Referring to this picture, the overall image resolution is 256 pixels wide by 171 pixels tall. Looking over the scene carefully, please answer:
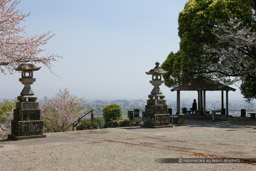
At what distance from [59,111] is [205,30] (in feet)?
45.0

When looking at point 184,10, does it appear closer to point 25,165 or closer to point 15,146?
point 15,146

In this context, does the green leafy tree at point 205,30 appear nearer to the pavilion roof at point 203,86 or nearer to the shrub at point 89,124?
the pavilion roof at point 203,86

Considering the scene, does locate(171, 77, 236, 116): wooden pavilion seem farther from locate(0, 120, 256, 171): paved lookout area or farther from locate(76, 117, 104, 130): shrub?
locate(0, 120, 256, 171): paved lookout area

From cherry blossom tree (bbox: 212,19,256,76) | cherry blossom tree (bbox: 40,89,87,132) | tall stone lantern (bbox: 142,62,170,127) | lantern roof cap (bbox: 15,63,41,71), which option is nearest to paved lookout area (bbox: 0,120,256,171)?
lantern roof cap (bbox: 15,63,41,71)

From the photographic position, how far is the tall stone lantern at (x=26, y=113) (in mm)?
12039

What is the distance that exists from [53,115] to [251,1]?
60.9 ft

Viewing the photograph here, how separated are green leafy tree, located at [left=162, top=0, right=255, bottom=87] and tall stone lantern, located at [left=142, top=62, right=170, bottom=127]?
940cm

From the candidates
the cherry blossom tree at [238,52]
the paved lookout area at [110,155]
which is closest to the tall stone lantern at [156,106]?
the paved lookout area at [110,155]

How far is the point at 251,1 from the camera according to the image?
25.2 meters

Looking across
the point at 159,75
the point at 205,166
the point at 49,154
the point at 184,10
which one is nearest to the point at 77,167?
the point at 49,154

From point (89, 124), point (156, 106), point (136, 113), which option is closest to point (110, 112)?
point (89, 124)

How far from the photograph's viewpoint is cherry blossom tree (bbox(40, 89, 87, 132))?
21672mm

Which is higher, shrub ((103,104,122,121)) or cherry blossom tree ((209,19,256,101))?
cherry blossom tree ((209,19,256,101))

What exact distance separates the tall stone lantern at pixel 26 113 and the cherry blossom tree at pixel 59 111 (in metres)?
8.92
